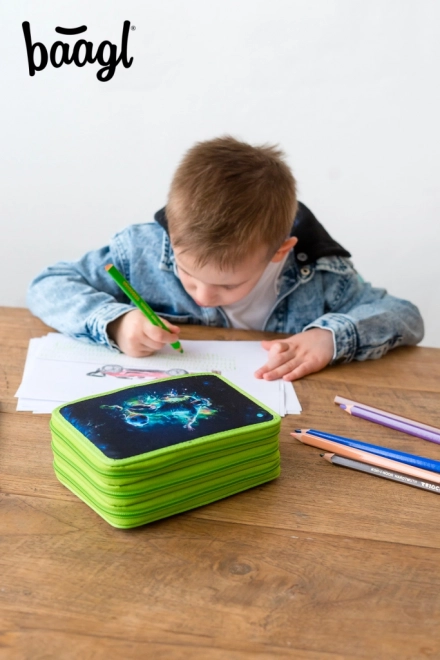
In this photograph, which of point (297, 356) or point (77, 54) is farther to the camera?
point (77, 54)

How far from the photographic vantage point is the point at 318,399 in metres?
0.93

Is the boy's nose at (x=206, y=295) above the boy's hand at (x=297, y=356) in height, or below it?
above

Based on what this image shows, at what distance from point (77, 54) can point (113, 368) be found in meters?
1.46

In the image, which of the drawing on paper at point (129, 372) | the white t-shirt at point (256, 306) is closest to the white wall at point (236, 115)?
the white t-shirt at point (256, 306)

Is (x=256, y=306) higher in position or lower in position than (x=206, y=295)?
lower

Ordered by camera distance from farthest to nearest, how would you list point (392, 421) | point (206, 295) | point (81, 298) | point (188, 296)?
point (188, 296), point (81, 298), point (206, 295), point (392, 421)

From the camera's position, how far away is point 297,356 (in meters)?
1.03

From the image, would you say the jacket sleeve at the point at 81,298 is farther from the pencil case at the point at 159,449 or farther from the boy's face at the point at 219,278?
the pencil case at the point at 159,449

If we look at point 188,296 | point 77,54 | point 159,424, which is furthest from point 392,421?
point 77,54

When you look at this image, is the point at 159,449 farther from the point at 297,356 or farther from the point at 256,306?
the point at 256,306

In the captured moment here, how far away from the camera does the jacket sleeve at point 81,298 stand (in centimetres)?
110

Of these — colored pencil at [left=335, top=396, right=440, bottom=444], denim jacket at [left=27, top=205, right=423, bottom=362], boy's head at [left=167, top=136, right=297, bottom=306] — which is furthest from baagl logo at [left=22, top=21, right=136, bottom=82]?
colored pencil at [left=335, top=396, right=440, bottom=444]

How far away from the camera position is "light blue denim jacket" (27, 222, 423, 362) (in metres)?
1.21

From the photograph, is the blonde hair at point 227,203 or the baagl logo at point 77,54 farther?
the baagl logo at point 77,54
